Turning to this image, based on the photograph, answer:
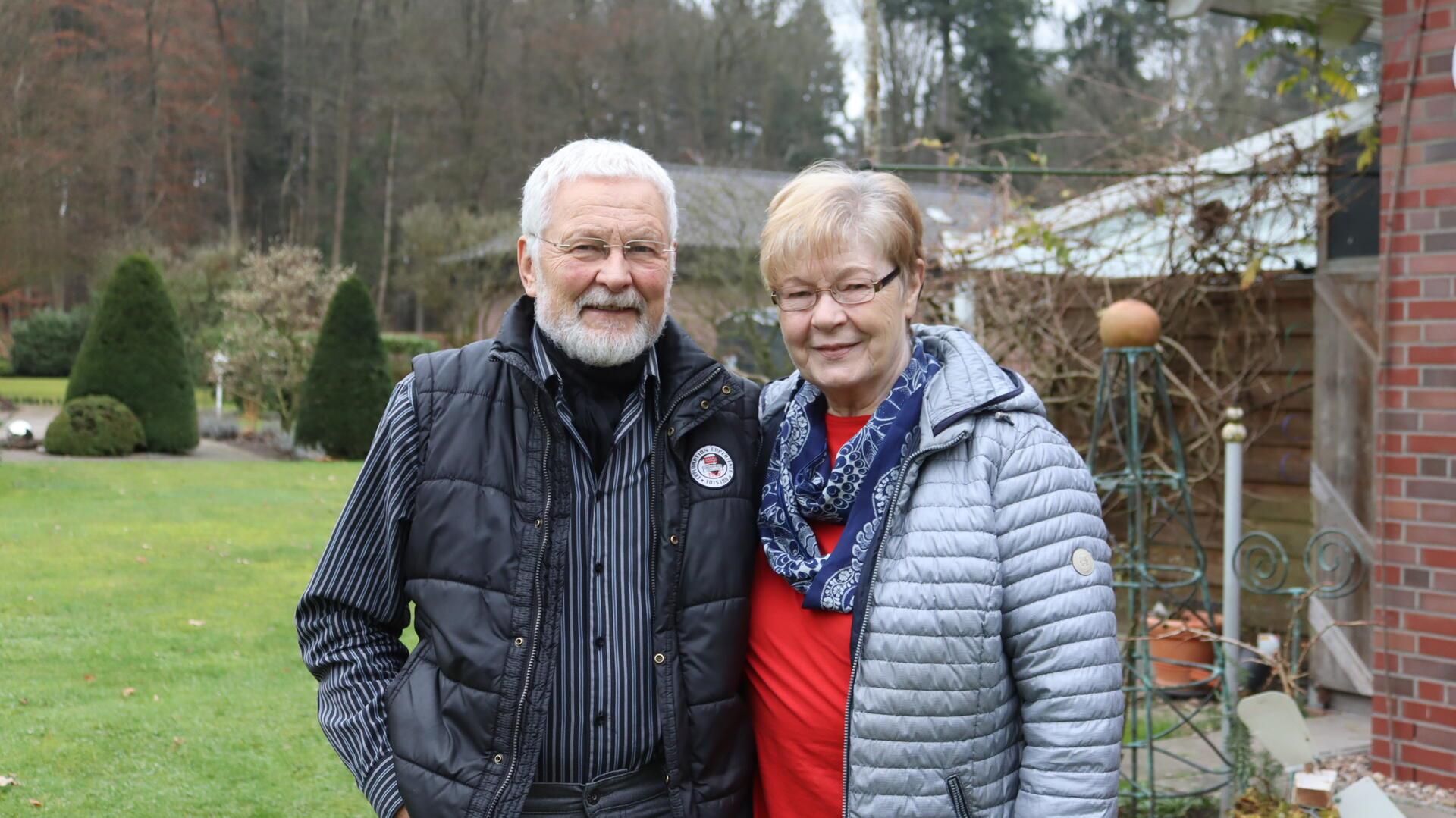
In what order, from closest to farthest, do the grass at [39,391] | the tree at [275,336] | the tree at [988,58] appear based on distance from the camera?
the tree at [275,336] < the grass at [39,391] < the tree at [988,58]

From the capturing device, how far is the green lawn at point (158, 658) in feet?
14.5

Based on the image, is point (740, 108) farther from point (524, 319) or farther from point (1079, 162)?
point (524, 319)

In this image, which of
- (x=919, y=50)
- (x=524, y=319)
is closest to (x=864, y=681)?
(x=524, y=319)

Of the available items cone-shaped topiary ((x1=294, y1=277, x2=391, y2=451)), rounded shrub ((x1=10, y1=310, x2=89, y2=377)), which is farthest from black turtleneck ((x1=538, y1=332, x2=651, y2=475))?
rounded shrub ((x1=10, y1=310, x2=89, y2=377))

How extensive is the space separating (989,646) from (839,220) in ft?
2.30

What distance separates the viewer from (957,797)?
176cm

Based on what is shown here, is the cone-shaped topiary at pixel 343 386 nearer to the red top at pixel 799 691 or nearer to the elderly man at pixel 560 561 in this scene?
the elderly man at pixel 560 561

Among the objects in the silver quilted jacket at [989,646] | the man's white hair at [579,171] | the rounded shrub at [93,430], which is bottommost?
the rounded shrub at [93,430]

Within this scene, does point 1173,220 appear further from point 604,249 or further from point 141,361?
point 141,361

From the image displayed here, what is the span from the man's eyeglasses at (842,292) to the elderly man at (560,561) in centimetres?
25

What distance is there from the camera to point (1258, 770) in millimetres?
3457

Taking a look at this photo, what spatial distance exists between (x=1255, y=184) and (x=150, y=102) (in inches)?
1293

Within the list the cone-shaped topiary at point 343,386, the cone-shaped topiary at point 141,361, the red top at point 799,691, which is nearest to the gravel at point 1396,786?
the red top at point 799,691

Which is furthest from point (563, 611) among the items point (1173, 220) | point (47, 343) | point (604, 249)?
point (47, 343)
